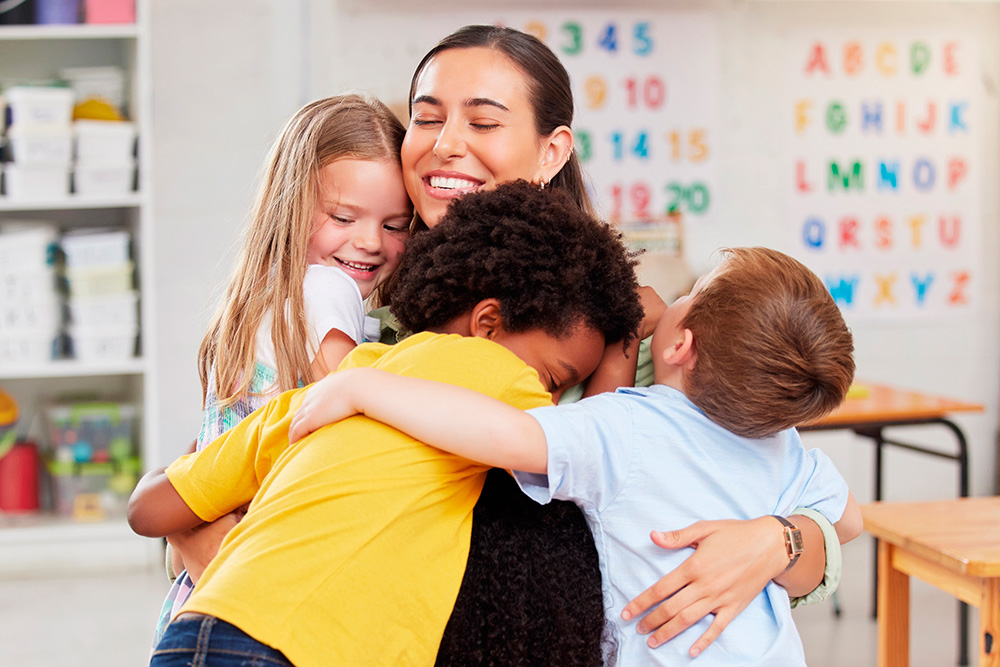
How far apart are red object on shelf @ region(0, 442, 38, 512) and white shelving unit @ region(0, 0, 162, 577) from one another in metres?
0.05

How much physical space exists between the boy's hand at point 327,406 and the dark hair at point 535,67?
549 millimetres

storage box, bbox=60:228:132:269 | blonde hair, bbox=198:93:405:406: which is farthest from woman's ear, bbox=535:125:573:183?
storage box, bbox=60:228:132:269

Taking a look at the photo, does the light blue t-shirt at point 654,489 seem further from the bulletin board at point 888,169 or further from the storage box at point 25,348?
the bulletin board at point 888,169

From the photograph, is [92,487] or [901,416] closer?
[901,416]

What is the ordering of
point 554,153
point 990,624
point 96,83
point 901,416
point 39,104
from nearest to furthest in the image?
point 554,153 < point 990,624 < point 901,416 < point 39,104 < point 96,83

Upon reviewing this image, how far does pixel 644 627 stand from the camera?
3.26 feet

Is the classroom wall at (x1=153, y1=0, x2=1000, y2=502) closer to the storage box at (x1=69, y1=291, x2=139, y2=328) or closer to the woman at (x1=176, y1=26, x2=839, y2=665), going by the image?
the storage box at (x1=69, y1=291, x2=139, y2=328)

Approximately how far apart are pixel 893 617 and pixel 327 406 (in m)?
1.51

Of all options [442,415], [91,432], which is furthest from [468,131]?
[91,432]

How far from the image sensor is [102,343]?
3.53 meters

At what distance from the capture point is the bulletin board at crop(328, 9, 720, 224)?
3982mm

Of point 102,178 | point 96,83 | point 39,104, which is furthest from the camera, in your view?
point 96,83

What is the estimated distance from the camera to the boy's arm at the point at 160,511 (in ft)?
3.42

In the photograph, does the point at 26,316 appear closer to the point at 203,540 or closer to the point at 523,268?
the point at 203,540
